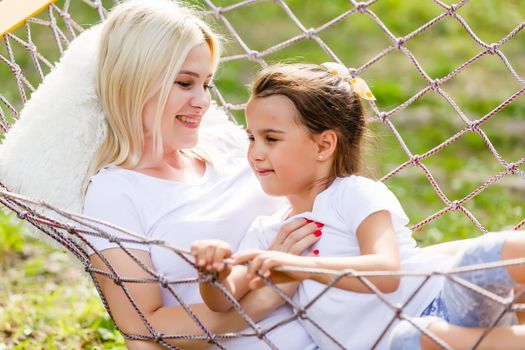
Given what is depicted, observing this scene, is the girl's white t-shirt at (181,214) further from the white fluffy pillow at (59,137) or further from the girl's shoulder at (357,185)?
the girl's shoulder at (357,185)

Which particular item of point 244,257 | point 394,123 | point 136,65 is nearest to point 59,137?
point 136,65

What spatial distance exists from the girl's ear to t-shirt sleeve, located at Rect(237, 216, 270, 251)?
200 millimetres

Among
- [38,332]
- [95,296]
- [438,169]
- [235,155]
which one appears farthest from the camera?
[438,169]

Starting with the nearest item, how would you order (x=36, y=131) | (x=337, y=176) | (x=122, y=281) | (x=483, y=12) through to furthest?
(x=122, y=281)
(x=337, y=176)
(x=36, y=131)
(x=483, y=12)

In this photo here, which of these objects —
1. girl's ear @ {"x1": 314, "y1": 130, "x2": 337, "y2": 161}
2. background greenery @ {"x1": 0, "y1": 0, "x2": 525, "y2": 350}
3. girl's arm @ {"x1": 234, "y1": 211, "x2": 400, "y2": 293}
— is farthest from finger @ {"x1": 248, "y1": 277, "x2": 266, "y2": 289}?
background greenery @ {"x1": 0, "y1": 0, "x2": 525, "y2": 350}

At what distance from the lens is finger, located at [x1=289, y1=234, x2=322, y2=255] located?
1759 mm

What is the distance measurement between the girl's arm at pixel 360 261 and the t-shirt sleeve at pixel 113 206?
383mm

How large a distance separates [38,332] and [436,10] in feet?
10.8

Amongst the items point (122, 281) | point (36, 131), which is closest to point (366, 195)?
point (122, 281)

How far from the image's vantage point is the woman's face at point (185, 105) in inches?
76.3

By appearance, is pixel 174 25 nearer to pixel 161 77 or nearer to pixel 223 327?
pixel 161 77

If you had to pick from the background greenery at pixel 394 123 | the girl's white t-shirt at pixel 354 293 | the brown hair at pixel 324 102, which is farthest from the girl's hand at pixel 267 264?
the background greenery at pixel 394 123

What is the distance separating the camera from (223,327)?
175cm

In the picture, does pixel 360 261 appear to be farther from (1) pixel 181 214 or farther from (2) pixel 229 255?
(1) pixel 181 214
